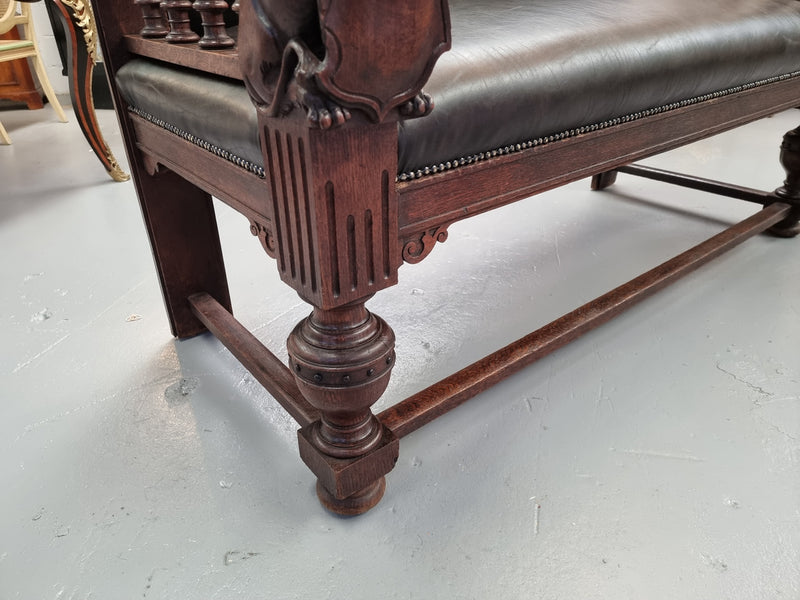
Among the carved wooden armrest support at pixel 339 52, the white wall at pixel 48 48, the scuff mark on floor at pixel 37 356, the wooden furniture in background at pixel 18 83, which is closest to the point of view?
the carved wooden armrest support at pixel 339 52

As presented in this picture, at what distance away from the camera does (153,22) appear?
0.84m

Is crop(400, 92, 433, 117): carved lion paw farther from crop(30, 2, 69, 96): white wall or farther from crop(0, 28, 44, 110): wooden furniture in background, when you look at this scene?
crop(30, 2, 69, 96): white wall

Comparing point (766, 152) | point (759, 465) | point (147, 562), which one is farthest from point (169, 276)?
point (766, 152)

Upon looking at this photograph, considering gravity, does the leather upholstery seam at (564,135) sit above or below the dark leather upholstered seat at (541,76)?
below

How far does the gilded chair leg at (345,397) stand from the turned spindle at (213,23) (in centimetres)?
32

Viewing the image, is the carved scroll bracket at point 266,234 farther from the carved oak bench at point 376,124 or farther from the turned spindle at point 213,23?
the turned spindle at point 213,23

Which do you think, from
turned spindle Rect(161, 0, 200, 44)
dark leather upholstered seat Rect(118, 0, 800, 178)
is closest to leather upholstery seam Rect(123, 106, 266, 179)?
dark leather upholstered seat Rect(118, 0, 800, 178)

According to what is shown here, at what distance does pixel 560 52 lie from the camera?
695mm

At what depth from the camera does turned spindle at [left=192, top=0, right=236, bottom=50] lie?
0.62 metres

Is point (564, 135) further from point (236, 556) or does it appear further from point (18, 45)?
point (18, 45)

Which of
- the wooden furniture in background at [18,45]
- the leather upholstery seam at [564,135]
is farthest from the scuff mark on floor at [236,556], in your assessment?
the wooden furniture in background at [18,45]

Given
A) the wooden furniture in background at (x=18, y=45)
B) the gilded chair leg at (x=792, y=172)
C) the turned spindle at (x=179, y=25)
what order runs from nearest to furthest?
the turned spindle at (x=179, y=25) < the gilded chair leg at (x=792, y=172) < the wooden furniture in background at (x=18, y=45)

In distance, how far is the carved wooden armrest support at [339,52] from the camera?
43 centimetres

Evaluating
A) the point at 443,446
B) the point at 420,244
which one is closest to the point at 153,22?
the point at 420,244
